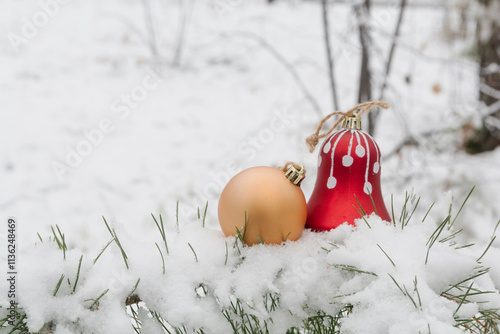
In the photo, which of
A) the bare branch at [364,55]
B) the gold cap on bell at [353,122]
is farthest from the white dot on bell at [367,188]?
the bare branch at [364,55]

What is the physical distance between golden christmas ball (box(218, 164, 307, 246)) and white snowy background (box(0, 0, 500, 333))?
1.2 inches

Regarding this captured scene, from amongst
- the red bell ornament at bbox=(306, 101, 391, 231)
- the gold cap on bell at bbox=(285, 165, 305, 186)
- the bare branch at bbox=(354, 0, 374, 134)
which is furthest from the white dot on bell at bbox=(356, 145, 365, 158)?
the bare branch at bbox=(354, 0, 374, 134)

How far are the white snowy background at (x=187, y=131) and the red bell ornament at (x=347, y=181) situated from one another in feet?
0.19

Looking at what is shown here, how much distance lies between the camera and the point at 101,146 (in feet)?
10.1

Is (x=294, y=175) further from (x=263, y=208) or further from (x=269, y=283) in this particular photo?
(x=269, y=283)

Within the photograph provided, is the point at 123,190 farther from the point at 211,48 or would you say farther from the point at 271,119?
the point at 211,48

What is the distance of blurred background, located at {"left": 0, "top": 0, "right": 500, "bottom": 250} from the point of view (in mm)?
2227

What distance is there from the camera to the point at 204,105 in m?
3.81

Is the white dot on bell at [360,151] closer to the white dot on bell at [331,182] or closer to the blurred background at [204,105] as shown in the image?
the white dot on bell at [331,182]

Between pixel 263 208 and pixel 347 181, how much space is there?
0.17 meters

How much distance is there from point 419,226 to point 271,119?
9.19ft

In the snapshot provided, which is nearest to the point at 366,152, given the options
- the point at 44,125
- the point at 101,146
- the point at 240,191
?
the point at 240,191

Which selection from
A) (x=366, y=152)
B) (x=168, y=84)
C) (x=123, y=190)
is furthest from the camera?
(x=168, y=84)

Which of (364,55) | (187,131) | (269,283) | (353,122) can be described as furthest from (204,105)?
(269,283)
